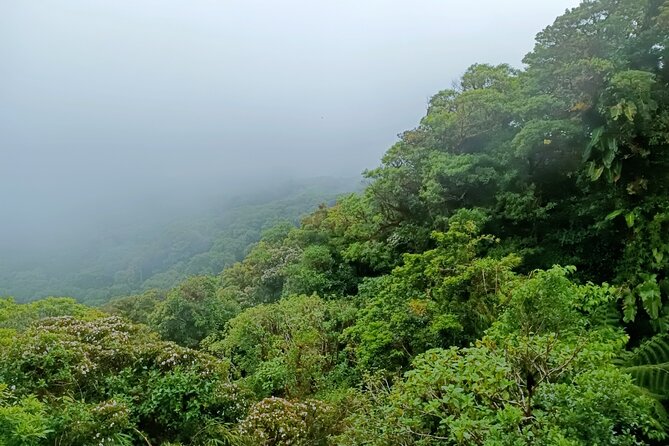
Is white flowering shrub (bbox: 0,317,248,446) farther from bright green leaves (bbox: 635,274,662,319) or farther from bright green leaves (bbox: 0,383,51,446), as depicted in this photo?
bright green leaves (bbox: 635,274,662,319)

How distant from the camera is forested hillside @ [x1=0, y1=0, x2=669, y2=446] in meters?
3.89

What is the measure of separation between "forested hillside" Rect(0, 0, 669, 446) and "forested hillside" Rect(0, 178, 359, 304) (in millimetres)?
39058

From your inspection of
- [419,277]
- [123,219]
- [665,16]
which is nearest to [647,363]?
[419,277]

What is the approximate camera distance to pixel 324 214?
878 inches

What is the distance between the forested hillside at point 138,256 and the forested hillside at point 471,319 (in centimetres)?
3906

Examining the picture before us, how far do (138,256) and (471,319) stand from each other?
7798 centimetres

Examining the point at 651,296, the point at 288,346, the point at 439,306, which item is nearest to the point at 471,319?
the point at 439,306

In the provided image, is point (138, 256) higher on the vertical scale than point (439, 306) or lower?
lower

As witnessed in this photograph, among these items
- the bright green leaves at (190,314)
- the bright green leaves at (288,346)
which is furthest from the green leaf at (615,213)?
the bright green leaves at (190,314)

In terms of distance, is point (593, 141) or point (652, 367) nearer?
point (652, 367)

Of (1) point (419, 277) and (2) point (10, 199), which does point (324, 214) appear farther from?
(2) point (10, 199)

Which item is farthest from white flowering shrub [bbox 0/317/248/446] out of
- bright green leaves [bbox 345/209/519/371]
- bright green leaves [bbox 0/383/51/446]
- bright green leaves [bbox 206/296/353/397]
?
bright green leaves [bbox 345/209/519/371]

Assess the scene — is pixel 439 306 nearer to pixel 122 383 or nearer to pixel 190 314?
pixel 122 383

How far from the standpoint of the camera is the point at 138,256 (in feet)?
255
